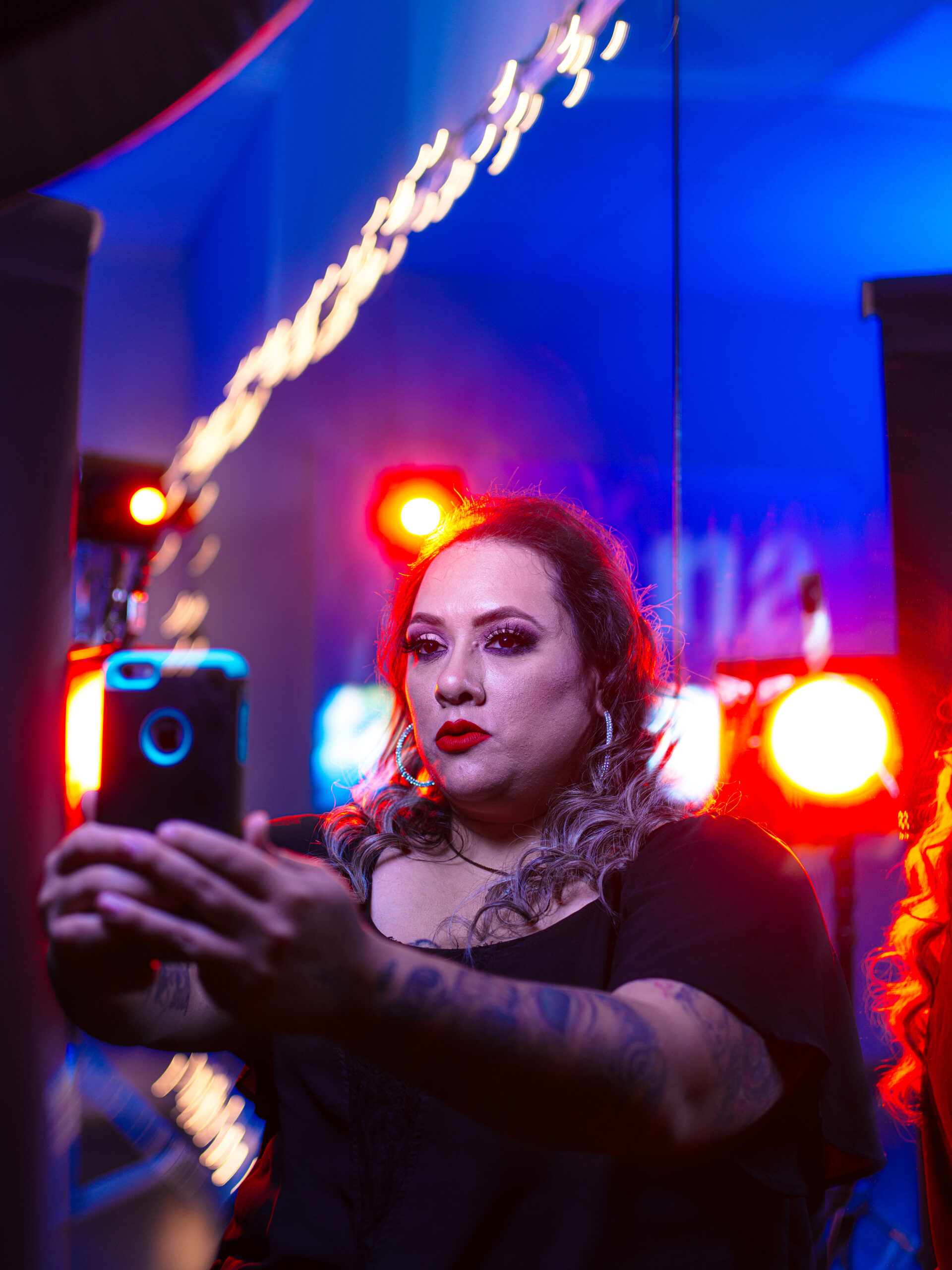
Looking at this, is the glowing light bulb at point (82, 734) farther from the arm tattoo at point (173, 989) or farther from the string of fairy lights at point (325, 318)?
the string of fairy lights at point (325, 318)

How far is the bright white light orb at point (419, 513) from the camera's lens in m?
2.82

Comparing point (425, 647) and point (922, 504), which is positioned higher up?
point (922, 504)

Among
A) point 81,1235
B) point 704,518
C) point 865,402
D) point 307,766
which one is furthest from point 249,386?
point 81,1235

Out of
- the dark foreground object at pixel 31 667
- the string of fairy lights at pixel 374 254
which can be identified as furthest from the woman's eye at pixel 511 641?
the string of fairy lights at pixel 374 254

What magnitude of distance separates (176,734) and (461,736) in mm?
311

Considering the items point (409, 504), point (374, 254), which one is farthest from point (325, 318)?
point (409, 504)

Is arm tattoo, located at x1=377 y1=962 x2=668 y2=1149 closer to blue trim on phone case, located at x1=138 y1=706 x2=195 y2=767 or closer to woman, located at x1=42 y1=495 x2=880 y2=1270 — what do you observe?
woman, located at x1=42 y1=495 x2=880 y2=1270

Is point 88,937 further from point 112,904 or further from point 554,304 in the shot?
point 554,304

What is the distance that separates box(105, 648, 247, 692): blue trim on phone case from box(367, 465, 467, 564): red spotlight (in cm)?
191

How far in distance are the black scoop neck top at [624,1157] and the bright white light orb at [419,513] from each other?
79.5 inches

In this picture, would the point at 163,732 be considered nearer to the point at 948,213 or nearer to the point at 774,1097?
the point at 774,1097

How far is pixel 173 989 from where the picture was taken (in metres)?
0.92

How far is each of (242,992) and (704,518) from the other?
9.59 feet

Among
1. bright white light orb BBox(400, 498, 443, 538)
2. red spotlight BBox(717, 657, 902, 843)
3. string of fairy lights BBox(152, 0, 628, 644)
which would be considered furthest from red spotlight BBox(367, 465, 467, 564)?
red spotlight BBox(717, 657, 902, 843)
